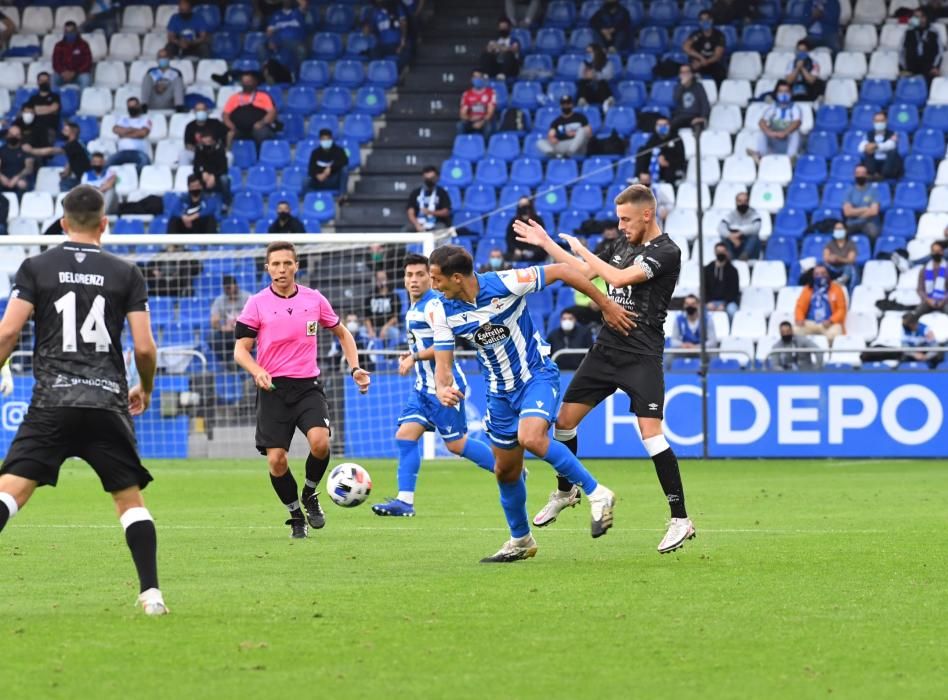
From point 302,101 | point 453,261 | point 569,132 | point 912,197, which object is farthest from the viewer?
point 302,101

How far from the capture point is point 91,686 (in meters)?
6.22

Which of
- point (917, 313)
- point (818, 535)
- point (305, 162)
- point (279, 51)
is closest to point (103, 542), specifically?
point (818, 535)

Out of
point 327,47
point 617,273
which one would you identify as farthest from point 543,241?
point 327,47

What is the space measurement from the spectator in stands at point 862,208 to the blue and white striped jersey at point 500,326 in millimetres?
16623

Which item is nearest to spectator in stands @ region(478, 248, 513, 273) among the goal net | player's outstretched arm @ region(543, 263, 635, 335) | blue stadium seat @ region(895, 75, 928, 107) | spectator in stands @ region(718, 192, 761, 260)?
the goal net

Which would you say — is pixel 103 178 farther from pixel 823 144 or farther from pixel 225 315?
pixel 823 144

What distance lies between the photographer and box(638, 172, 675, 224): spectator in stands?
26711 millimetres

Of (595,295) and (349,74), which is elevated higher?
(349,74)

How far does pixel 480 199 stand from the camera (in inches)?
1112

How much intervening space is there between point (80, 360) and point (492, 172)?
2139 cm

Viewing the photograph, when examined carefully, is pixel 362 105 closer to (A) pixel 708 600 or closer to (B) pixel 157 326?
(B) pixel 157 326

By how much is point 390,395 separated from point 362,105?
9.70 metres

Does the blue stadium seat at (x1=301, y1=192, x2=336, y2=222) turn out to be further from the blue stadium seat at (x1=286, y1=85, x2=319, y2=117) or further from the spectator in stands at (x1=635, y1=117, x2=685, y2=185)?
the spectator in stands at (x1=635, y1=117, x2=685, y2=185)

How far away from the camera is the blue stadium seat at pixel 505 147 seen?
29125 mm
